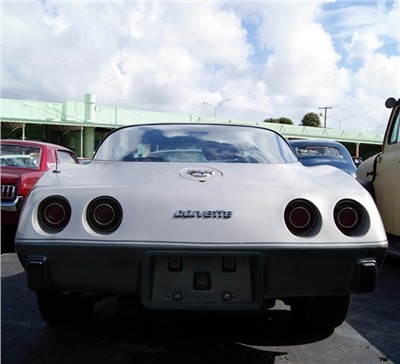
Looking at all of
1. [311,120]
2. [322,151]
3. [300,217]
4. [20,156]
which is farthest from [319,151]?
[311,120]

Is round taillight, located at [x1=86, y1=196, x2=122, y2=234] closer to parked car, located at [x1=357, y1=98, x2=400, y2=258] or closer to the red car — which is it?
the red car

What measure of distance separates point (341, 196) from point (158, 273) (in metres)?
1.08

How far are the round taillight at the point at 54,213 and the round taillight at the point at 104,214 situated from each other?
0.13m

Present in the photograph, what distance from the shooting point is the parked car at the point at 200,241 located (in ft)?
7.27

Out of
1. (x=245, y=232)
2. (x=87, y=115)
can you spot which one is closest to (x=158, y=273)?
(x=245, y=232)

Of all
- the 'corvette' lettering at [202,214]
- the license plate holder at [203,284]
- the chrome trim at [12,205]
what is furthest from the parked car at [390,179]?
the chrome trim at [12,205]

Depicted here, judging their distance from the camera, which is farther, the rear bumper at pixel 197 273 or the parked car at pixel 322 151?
the parked car at pixel 322 151

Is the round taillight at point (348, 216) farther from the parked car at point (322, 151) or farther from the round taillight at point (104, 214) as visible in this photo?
the parked car at point (322, 151)

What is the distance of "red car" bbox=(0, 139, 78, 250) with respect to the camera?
578 cm

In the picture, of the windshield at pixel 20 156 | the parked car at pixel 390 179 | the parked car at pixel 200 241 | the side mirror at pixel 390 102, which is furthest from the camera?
the windshield at pixel 20 156

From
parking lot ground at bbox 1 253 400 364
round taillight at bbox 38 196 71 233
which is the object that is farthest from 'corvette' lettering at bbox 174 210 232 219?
parking lot ground at bbox 1 253 400 364

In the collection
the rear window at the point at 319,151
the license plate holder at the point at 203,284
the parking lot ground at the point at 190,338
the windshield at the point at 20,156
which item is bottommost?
the parking lot ground at the point at 190,338

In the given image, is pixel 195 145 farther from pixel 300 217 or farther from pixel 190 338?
pixel 190 338

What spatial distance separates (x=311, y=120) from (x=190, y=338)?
259ft
